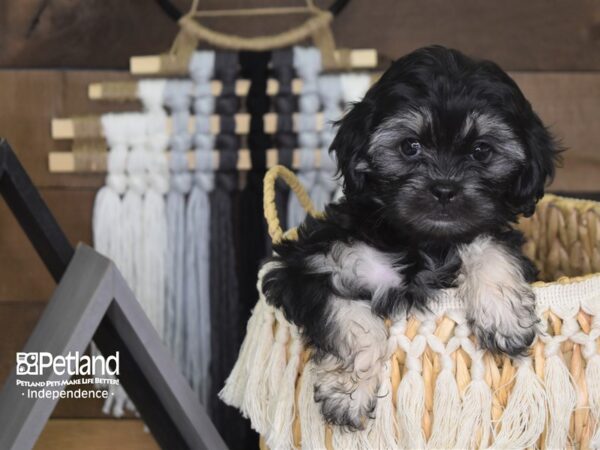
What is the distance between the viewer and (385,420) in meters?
1.25

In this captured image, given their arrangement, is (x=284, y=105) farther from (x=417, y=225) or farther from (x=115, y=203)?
(x=417, y=225)

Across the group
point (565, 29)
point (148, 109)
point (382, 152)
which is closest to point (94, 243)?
point (148, 109)

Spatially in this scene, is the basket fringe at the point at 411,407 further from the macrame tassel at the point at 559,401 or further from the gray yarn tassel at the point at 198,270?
the gray yarn tassel at the point at 198,270

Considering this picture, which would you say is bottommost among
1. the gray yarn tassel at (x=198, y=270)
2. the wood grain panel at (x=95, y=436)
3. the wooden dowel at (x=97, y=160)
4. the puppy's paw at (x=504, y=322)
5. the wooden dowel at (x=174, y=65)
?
the wood grain panel at (x=95, y=436)

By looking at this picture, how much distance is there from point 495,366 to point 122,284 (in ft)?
2.07

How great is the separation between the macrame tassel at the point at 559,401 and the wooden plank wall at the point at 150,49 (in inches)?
48.9

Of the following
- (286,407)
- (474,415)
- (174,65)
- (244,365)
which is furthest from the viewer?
(174,65)

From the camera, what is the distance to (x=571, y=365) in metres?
1.26

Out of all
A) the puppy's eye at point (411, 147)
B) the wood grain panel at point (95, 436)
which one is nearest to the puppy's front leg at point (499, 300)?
the puppy's eye at point (411, 147)

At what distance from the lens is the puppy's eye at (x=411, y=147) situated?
4.47 ft

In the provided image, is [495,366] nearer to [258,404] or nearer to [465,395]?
[465,395]

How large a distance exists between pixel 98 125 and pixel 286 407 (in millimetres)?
1154

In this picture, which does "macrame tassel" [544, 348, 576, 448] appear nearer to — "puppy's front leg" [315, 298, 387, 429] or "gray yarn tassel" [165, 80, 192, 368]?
"puppy's front leg" [315, 298, 387, 429]

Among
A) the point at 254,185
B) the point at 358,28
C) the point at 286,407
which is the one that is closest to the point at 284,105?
the point at 254,185
